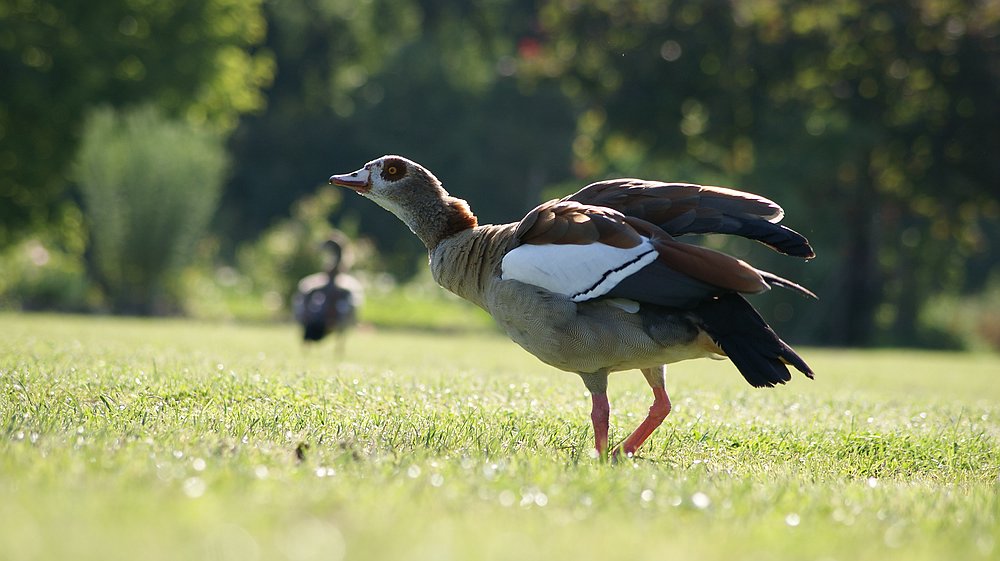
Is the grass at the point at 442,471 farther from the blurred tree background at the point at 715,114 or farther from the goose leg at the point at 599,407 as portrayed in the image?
the blurred tree background at the point at 715,114

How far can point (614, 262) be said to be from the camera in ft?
18.3

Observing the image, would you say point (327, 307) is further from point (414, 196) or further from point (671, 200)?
point (671, 200)

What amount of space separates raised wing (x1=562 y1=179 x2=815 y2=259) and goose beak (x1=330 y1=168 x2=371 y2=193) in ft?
5.00

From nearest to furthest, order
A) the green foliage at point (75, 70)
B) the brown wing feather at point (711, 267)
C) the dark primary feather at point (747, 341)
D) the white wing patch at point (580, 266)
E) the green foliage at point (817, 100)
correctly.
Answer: the brown wing feather at point (711, 267) → the dark primary feather at point (747, 341) → the white wing patch at point (580, 266) → the green foliage at point (75, 70) → the green foliage at point (817, 100)

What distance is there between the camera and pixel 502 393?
26.5 feet

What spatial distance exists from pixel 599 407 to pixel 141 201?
20615 millimetres

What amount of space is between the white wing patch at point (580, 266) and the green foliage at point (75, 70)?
22520mm

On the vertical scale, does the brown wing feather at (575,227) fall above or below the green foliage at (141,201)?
above

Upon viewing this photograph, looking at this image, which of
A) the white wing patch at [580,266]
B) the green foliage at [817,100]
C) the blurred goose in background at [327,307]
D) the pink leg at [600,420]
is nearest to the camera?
the white wing patch at [580,266]

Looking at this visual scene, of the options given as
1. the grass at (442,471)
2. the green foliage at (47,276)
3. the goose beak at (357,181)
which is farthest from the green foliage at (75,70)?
the goose beak at (357,181)

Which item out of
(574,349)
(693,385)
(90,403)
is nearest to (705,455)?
(574,349)

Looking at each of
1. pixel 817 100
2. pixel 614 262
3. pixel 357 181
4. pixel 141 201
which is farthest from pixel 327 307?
pixel 817 100

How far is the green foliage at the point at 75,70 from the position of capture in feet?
84.2

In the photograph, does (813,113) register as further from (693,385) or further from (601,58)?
(693,385)
